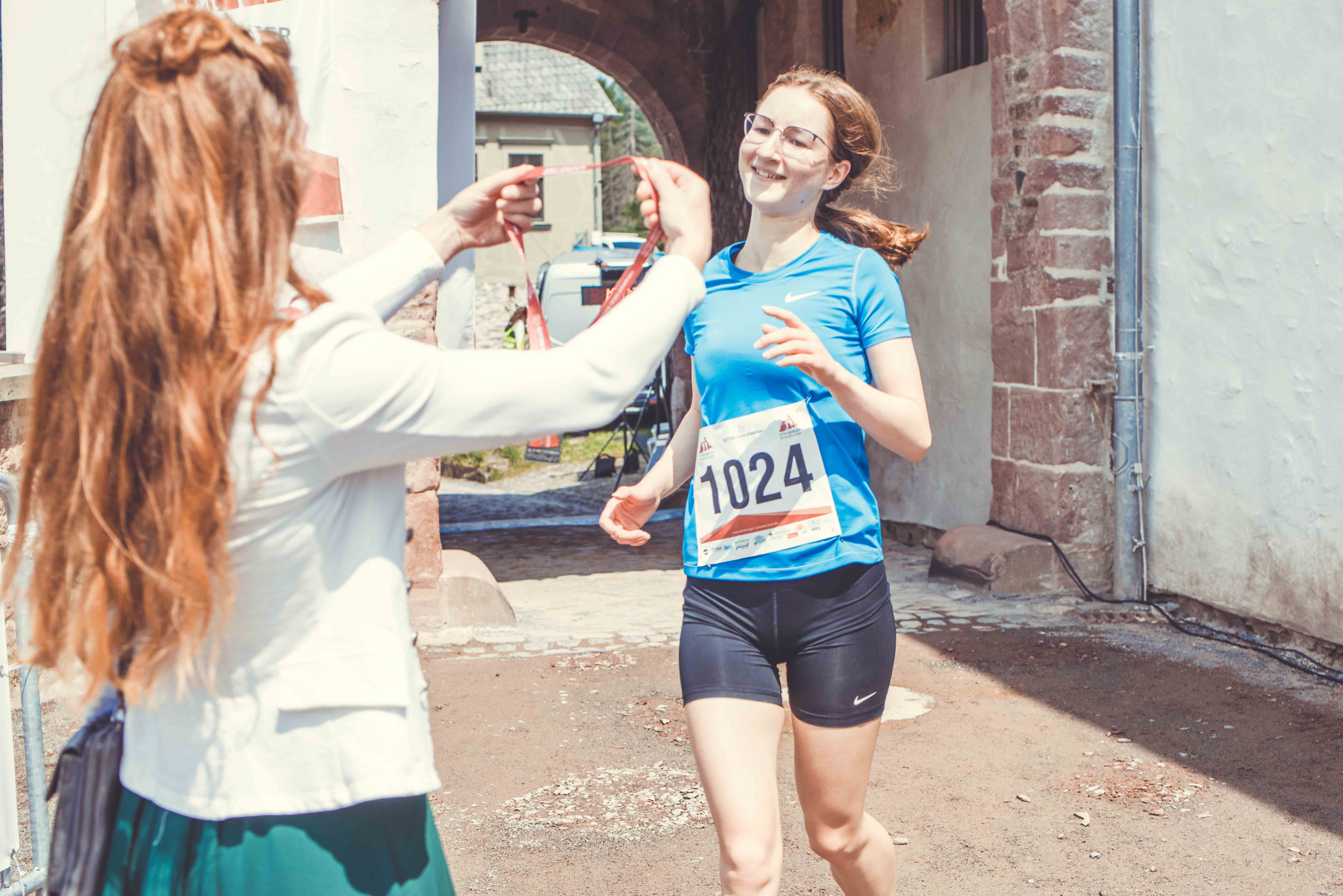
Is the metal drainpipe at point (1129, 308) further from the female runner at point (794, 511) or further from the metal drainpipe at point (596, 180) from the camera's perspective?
the metal drainpipe at point (596, 180)

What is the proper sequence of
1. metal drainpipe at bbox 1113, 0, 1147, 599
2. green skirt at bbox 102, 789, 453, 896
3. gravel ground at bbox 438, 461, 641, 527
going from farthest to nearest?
gravel ground at bbox 438, 461, 641, 527 → metal drainpipe at bbox 1113, 0, 1147, 599 → green skirt at bbox 102, 789, 453, 896

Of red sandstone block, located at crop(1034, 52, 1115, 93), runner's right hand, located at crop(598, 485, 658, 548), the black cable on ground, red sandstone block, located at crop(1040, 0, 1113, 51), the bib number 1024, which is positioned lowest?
the black cable on ground

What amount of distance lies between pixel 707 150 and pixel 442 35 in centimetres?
582

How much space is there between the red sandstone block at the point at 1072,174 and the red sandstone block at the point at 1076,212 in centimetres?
5

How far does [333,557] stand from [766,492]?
1178 millimetres

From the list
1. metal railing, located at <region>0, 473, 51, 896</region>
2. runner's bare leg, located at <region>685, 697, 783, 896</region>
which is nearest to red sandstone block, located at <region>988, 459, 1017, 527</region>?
runner's bare leg, located at <region>685, 697, 783, 896</region>

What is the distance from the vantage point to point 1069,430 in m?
6.30

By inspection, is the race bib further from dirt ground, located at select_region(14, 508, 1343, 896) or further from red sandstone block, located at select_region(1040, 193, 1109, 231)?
red sandstone block, located at select_region(1040, 193, 1109, 231)

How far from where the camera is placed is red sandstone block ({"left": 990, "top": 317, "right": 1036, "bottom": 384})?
6.46 metres

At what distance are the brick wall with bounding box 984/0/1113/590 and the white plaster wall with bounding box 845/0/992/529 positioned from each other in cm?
78

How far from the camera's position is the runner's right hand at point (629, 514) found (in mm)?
2475

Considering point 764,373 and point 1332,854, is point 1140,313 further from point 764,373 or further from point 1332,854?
point 764,373

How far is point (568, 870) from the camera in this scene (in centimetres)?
328

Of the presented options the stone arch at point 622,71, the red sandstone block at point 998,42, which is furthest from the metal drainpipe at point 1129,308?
the stone arch at point 622,71
